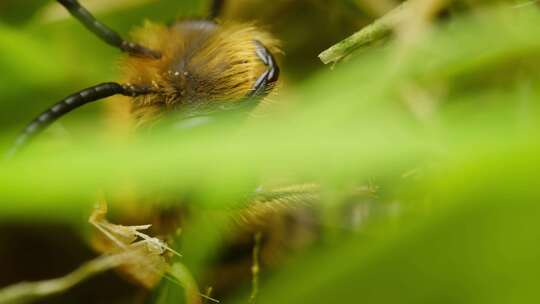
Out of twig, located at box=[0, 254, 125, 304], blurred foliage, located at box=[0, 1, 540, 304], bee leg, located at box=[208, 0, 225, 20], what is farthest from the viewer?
bee leg, located at box=[208, 0, 225, 20]

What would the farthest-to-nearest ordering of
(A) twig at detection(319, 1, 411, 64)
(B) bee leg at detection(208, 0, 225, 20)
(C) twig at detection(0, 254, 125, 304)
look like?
(B) bee leg at detection(208, 0, 225, 20) < (A) twig at detection(319, 1, 411, 64) < (C) twig at detection(0, 254, 125, 304)

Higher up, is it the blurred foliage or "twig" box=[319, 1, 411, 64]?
"twig" box=[319, 1, 411, 64]

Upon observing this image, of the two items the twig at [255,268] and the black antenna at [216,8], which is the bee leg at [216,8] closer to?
the black antenna at [216,8]

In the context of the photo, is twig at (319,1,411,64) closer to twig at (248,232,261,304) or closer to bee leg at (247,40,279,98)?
bee leg at (247,40,279,98)

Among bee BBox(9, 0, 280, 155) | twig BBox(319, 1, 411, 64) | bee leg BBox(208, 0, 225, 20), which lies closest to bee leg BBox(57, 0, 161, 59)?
bee BBox(9, 0, 280, 155)

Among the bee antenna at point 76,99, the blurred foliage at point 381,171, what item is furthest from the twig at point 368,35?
the bee antenna at point 76,99

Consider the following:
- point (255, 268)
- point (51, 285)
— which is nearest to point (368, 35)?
point (255, 268)

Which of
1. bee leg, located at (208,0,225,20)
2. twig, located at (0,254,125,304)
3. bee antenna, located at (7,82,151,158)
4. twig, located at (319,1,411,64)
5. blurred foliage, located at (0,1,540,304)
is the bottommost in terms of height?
twig, located at (0,254,125,304)

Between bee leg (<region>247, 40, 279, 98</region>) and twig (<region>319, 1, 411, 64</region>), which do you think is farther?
twig (<region>319, 1, 411, 64</region>)
